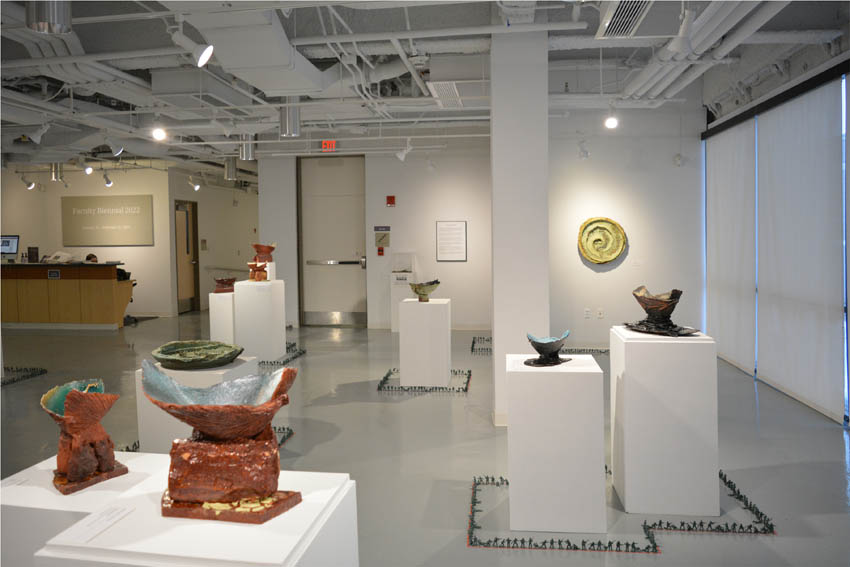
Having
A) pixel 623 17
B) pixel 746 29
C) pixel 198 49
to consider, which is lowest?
pixel 198 49

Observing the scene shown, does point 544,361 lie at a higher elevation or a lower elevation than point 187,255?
lower

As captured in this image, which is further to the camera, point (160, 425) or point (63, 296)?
point (63, 296)

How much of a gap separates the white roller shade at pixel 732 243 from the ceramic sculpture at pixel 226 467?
664 cm

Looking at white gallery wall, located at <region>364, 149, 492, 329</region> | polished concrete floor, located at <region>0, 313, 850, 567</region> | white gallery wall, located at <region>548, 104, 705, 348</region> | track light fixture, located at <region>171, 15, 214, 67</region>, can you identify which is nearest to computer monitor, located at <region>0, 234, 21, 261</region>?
polished concrete floor, located at <region>0, 313, 850, 567</region>

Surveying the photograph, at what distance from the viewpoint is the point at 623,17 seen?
14.0 feet

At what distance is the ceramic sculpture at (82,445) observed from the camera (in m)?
2.12

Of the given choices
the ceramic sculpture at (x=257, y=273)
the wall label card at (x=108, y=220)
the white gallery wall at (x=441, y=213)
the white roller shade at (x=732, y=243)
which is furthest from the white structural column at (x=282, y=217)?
the white roller shade at (x=732, y=243)

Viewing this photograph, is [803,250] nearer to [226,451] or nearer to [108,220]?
[226,451]

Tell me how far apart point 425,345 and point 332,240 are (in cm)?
545

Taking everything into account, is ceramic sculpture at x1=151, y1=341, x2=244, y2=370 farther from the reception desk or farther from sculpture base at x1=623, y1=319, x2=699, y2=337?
the reception desk

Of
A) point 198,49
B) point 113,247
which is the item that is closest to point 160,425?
point 198,49

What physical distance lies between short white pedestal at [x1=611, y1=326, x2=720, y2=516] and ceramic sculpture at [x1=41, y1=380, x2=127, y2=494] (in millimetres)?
2643

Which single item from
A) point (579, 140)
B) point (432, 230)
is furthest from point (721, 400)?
point (432, 230)

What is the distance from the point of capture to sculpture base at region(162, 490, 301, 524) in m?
1.71
